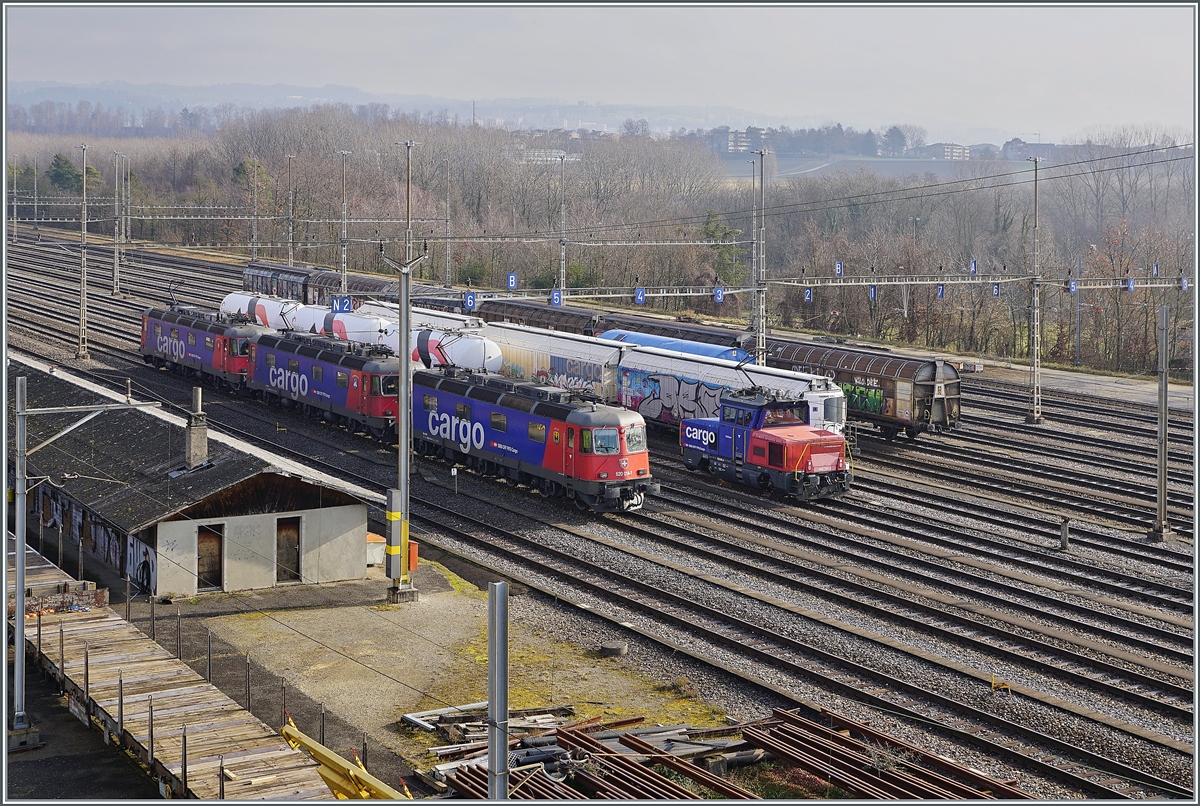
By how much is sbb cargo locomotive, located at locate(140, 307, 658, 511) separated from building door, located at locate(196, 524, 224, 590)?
10988 millimetres

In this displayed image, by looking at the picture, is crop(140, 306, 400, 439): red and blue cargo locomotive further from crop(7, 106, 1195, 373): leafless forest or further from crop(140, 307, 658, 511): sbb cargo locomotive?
crop(7, 106, 1195, 373): leafless forest

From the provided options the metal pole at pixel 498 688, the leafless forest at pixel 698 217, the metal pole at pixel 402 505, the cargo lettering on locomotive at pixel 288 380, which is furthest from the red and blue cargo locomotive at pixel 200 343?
the metal pole at pixel 498 688

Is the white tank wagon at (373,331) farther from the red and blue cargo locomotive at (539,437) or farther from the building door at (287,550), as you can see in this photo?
the building door at (287,550)

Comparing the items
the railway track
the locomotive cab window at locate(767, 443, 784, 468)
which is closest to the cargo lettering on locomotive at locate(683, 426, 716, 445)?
the locomotive cab window at locate(767, 443, 784, 468)

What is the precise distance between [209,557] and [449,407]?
1435cm

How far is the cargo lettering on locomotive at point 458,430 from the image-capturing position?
40.7 metres

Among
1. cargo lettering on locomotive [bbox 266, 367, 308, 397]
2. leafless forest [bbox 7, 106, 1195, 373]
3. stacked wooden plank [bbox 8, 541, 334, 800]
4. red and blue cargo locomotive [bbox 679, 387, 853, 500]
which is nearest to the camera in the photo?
stacked wooden plank [bbox 8, 541, 334, 800]

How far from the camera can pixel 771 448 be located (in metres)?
38.4

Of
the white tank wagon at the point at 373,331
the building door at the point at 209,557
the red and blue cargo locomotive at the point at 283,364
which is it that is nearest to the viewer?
the building door at the point at 209,557

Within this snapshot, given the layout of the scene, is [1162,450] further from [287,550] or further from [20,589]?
[20,589]

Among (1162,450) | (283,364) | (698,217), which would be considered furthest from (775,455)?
(698,217)

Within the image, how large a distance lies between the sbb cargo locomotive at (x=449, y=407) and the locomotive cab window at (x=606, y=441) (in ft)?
0.09

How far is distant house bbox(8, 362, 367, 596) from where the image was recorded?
28.2 metres

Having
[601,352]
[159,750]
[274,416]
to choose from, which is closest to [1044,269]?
[601,352]
